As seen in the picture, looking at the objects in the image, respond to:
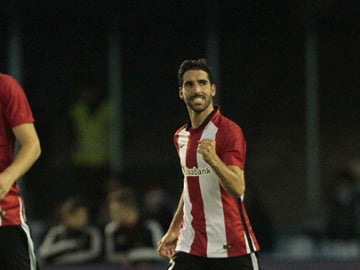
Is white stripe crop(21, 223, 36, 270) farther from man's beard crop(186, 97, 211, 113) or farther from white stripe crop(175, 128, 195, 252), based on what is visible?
man's beard crop(186, 97, 211, 113)

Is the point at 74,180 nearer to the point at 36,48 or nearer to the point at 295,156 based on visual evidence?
the point at 36,48

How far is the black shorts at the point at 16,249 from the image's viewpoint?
4.46m

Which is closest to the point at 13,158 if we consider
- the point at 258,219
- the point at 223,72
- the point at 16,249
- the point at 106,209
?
the point at 16,249

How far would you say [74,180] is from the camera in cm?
1073

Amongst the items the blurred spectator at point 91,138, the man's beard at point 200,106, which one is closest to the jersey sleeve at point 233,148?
the man's beard at point 200,106

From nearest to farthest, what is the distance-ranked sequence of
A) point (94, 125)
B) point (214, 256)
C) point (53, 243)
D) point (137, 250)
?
point (214, 256)
point (137, 250)
point (53, 243)
point (94, 125)

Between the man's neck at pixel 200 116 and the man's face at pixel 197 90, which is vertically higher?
the man's face at pixel 197 90

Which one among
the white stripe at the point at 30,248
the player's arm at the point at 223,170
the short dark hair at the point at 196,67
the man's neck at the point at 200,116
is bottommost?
the white stripe at the point at 30,248

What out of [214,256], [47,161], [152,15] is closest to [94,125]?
[47,161]

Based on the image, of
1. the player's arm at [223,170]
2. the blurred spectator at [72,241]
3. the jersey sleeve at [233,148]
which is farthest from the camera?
the blurred spectator at [72,241]

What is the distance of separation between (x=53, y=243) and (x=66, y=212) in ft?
0.82

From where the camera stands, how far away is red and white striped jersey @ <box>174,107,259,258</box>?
196 inches

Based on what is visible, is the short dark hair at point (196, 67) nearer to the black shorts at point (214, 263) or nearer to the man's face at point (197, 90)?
the man's face at point (197, 90)

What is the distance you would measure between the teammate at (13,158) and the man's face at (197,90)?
84 cm
